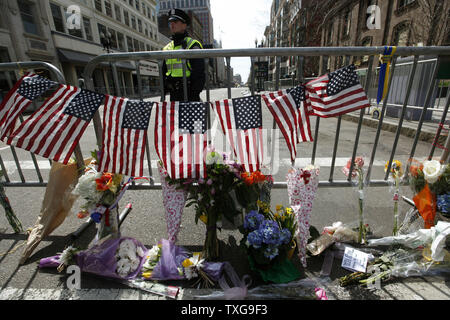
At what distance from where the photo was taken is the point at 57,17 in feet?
76.0

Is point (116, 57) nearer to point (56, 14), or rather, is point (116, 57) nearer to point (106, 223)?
point (106, 223)

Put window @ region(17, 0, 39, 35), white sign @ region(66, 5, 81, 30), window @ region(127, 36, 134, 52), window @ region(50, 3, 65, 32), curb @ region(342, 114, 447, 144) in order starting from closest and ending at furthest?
1. curb @ region(342, 114, 447, 144)
2. window @ region(17, 0, 39, 35)
3. window @ region(50, 3, 65, 32)
4. white sign @ region(66, 5, 81, 30)
5. window @ region(127, 36, 134, 52)

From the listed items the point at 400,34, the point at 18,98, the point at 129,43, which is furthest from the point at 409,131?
the point at 129,43

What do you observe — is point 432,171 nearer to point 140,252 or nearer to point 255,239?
point 255,239

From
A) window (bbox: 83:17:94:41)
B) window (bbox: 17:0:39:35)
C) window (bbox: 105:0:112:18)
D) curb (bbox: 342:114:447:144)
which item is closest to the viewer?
curb (bbox: 342:114:447:144)

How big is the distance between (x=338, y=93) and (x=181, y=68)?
244cm

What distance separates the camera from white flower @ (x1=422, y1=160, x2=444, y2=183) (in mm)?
2078

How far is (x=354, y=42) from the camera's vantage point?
2230 cm

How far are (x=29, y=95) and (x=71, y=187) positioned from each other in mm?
1019

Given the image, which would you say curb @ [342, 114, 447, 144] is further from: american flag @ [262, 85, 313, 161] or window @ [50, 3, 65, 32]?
window @ [50, 3, 65, 32]

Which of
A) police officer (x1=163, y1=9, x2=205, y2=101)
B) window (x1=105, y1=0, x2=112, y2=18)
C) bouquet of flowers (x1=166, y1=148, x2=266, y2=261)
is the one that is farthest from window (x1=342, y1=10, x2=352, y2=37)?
window (x1=105, y1=0, x2=112, y2=18)

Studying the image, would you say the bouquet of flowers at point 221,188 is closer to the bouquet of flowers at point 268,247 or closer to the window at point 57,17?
the bouquet of flowers at point 268,247

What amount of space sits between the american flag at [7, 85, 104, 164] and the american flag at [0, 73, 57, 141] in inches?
6.0

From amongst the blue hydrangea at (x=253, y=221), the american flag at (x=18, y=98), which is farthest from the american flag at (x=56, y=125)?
the blue hydrangea at (x=253, y=221)
